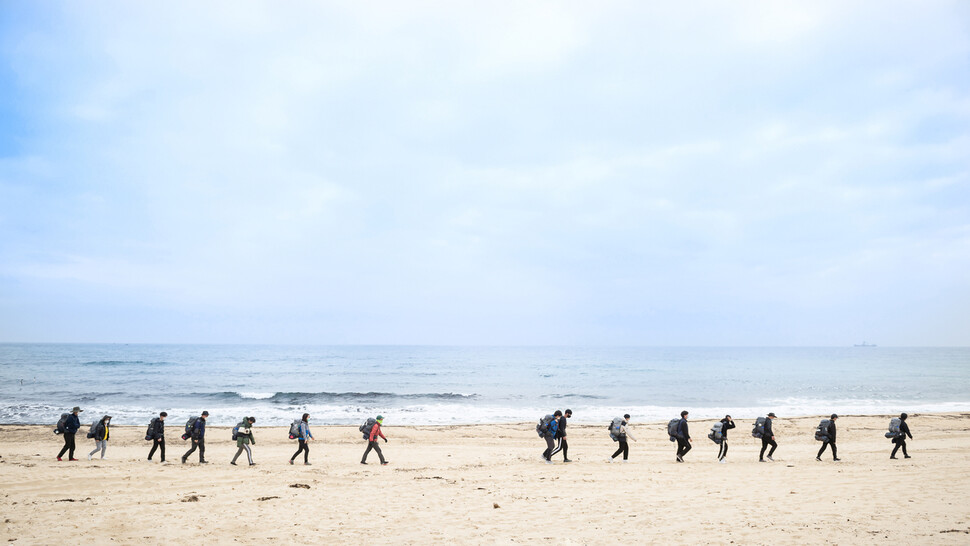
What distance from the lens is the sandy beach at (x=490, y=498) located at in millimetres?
8445

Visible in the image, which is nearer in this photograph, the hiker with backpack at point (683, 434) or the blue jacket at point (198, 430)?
the blue jacket at point (198, 430)

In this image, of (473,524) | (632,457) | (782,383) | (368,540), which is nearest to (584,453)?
(632,457)

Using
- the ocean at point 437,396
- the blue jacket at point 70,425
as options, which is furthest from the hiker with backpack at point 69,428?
the ocean at point 437,396

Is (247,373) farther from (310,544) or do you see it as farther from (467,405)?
(310,544)

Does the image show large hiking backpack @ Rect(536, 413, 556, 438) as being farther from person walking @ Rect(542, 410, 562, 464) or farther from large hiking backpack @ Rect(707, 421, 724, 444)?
large hiking backpack @ Rect(707, 421, 724, 444)

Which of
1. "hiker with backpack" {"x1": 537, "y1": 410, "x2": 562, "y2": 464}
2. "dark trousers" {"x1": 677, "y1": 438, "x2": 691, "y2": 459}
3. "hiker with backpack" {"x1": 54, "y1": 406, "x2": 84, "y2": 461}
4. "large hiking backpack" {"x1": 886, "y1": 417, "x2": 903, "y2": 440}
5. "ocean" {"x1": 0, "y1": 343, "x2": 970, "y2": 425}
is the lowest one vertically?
"ocean" {"x1": 0, "y1": 343, "x2": 970, "y2": 425}

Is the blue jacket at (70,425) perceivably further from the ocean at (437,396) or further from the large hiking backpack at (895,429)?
the large hiking backpack at (895,429)

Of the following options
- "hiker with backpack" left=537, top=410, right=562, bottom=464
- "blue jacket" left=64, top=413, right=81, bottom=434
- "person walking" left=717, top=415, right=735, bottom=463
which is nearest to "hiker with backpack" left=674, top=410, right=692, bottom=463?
"person walking" left=717, top=415, right=735, bottom=463

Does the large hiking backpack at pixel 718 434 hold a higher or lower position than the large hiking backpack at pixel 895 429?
lower


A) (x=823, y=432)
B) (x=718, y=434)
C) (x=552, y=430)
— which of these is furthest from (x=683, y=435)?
(x=823, y=432)

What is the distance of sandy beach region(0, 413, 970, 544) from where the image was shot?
845cm

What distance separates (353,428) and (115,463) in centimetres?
1143

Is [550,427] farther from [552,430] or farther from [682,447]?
[682,447]

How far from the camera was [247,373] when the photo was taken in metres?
68.1
